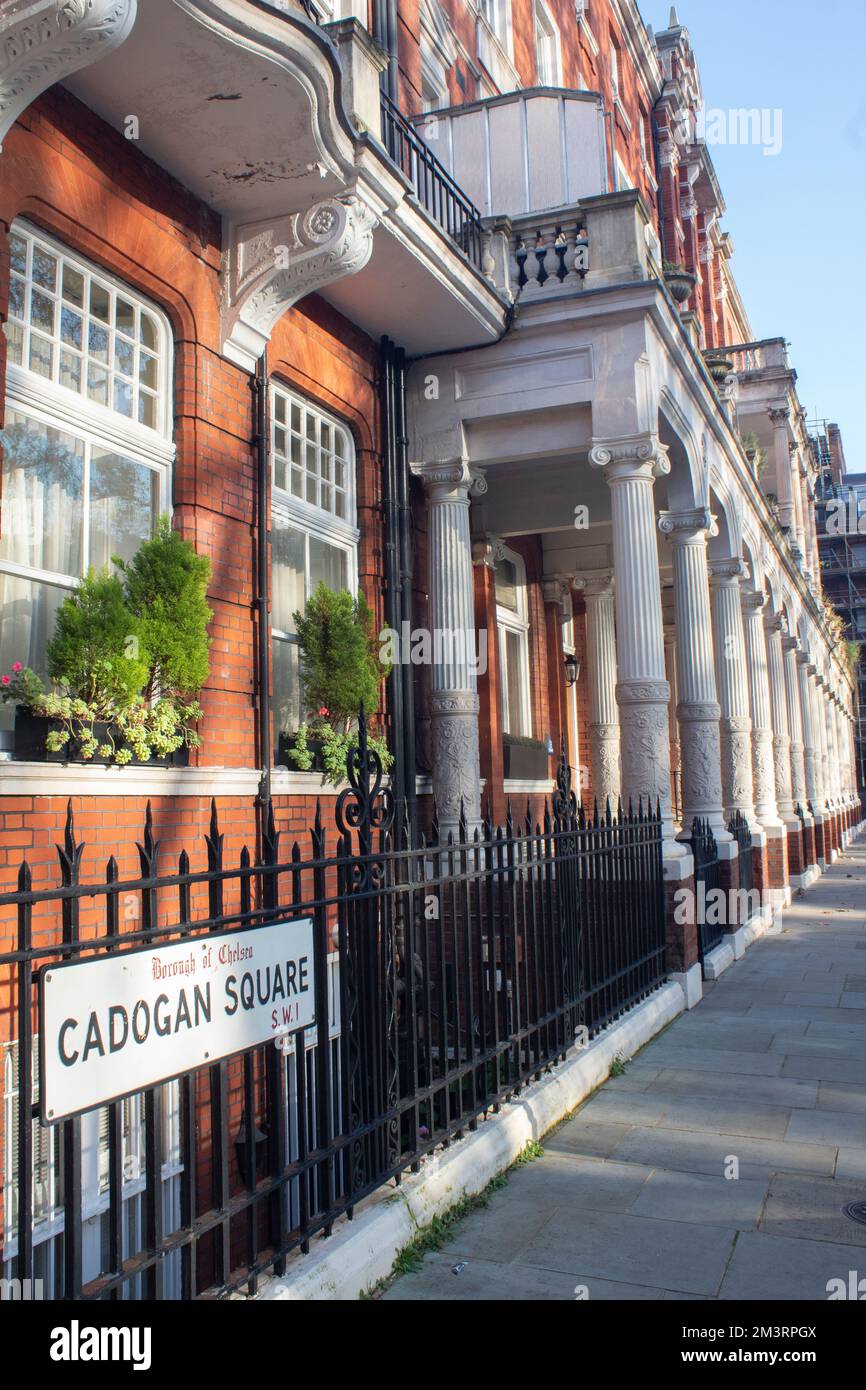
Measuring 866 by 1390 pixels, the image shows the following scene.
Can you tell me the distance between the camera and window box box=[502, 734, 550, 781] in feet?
45.9

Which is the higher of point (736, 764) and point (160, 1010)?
point (736, 764)

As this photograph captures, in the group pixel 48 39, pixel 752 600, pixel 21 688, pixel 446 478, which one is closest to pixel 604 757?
pixel 752 600

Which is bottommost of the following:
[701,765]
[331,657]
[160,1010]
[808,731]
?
[160,1010]

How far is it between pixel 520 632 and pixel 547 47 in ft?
27.8

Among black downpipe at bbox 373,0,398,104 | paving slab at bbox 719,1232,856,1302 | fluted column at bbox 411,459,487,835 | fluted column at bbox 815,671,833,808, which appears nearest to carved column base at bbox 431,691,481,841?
fluted column at bbox 411,459,487,835

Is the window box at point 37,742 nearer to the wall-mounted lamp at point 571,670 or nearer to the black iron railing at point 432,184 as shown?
the black iron railing at point 432,184

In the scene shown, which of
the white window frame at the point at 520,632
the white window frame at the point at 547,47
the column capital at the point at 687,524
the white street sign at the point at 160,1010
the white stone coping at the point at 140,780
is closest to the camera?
the white street sign at the point at 160,1010

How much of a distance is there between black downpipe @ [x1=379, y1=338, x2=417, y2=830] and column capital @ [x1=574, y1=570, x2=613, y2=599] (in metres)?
7.61

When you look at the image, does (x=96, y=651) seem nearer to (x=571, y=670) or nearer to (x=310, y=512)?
(x=310, y=512)

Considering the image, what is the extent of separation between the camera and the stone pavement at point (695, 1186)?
152 inches

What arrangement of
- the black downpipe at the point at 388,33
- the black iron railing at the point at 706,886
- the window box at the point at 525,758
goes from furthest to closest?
the window box at the point at 525,758 → the black iron railing at the point at 706,886 → the black downpipe at the point at 388,33

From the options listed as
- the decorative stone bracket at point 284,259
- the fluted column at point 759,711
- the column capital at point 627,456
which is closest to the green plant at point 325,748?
the decorative stone bracket at point 284,259

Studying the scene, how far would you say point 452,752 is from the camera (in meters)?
9.93

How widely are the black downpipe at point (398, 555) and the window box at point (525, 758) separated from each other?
4045 millimetres
